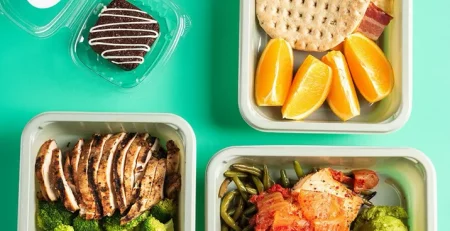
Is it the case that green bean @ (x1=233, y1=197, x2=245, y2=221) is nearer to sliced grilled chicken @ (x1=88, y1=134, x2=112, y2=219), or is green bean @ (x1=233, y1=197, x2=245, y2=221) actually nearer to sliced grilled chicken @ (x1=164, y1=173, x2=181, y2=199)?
sliced grilled chicken @ (x1=164, y1=173, x2=181, y2=199)

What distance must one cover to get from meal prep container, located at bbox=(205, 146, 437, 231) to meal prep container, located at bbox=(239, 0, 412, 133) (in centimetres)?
7

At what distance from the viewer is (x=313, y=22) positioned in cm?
234

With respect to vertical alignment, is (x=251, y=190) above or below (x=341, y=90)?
below

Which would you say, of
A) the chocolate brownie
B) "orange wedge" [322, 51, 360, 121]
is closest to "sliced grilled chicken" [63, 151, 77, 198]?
the chocolate brownie

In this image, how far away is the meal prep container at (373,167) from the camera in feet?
7.23

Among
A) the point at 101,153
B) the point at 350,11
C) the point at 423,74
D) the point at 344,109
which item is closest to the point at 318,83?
the point at 344,109

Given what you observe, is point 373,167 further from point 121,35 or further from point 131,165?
point 121,35

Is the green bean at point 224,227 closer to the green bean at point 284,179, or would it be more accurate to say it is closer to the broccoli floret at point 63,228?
the green bean at point 284,179

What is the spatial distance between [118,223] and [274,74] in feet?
2.30

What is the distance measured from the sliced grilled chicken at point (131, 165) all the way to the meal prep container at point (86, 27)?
23 centimetres

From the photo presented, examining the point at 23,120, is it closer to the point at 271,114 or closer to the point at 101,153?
the point at 101,153

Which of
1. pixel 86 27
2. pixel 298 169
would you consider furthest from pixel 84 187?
pixel 298 169

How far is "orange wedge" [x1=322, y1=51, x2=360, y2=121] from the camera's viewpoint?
2.28 m

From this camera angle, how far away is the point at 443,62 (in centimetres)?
246
